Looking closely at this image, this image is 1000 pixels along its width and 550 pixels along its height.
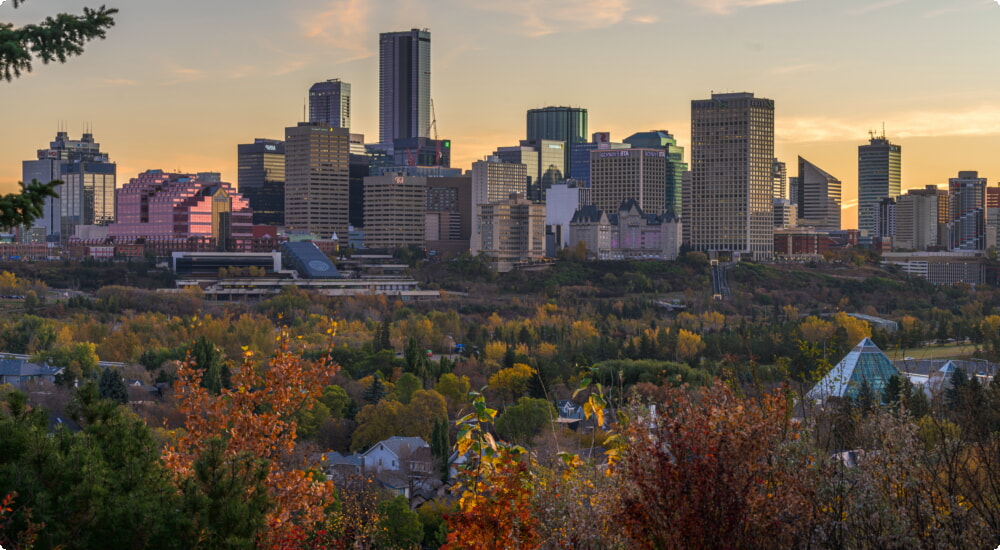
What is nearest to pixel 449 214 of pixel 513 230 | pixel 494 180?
pixel 494 180

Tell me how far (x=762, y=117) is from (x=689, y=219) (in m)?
12.3

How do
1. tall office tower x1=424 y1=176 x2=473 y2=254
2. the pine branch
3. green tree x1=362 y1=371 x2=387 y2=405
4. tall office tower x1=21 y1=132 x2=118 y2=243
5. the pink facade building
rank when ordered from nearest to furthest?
the pine branch → green tree x1=362 y1=371 x2=387 y2=405 → the pink facade building → tall office tower x1=424 y1=176 x2=473 y2=254 → tall office tower x1=21 y1=132 x2=118 y2=243

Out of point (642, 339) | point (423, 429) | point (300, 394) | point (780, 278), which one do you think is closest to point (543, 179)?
point (780, 278)

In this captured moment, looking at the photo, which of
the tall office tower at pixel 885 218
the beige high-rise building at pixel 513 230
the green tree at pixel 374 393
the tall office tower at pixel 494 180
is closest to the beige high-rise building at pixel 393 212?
the tall office tower at pixel 494 180

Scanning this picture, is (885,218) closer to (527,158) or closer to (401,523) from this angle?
(527,158)

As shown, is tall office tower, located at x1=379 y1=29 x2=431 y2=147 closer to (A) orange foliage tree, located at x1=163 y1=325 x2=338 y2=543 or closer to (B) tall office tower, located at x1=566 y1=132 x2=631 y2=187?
(B) tall office tower, located at x1=566 y1=132 x2=631 y2=187

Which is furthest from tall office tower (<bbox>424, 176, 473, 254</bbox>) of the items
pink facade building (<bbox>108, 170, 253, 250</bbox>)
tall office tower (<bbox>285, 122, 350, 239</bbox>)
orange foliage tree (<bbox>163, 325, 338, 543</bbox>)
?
orange foliage tree (<bbox>163, 325, 338, 543</bbox>)

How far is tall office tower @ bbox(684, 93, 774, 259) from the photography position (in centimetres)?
11519

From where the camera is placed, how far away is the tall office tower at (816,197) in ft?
580

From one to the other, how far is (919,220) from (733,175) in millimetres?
42016

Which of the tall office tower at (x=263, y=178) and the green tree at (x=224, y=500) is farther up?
the tall office tower at (x=263, y=178)

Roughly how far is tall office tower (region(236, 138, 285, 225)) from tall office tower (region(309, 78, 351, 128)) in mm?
31711

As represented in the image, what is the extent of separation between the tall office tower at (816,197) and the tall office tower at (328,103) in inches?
2798

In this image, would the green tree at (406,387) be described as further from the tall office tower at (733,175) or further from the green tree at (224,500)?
the tall office tower at (733,175)
